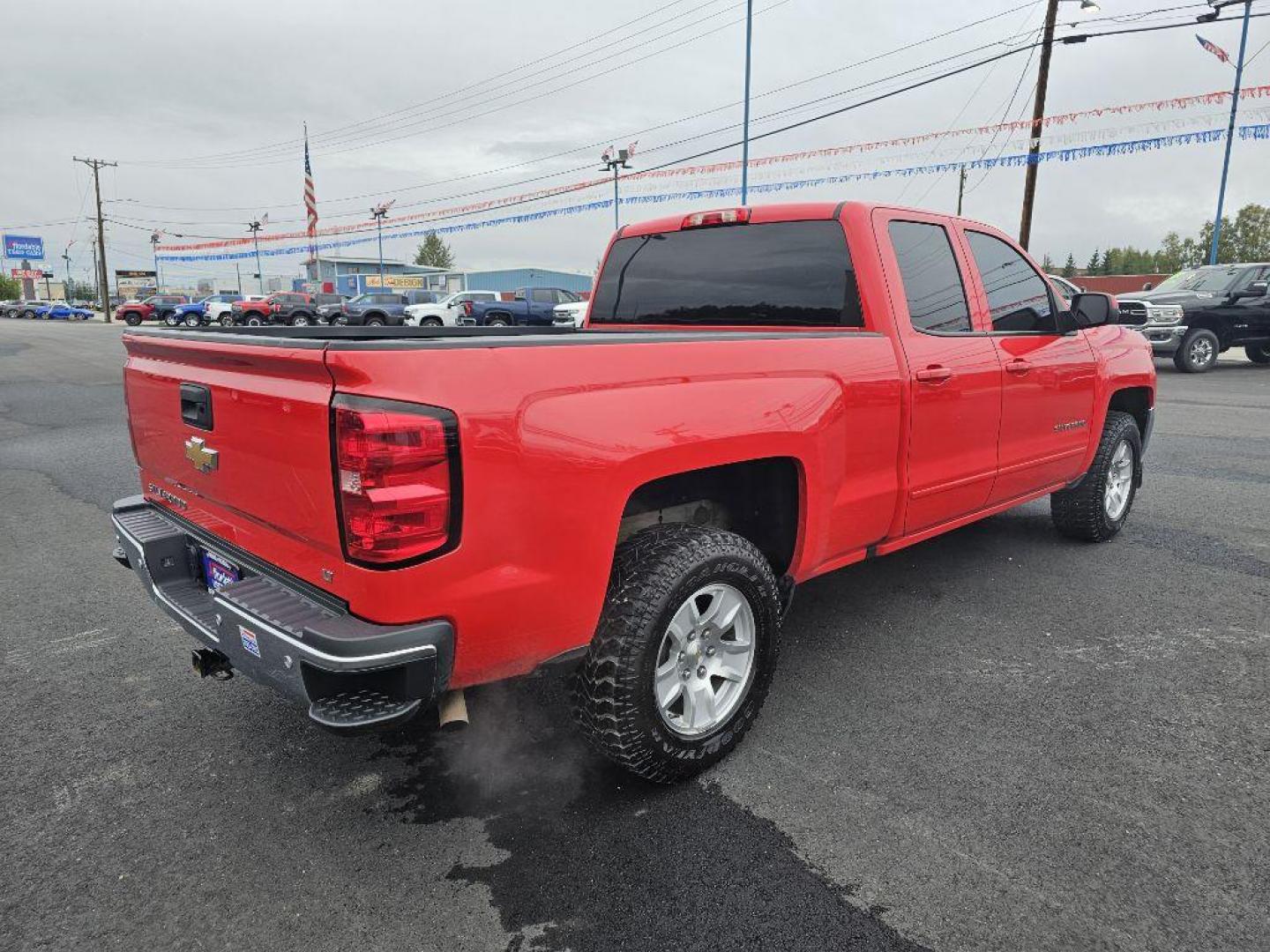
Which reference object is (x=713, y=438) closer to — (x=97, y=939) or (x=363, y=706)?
(x=363, y=706)

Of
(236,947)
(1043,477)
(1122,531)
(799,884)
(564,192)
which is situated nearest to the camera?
(236,947)

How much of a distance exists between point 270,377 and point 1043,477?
3818mm

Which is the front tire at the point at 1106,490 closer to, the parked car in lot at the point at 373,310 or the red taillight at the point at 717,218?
the red taillight at the point at 717,218

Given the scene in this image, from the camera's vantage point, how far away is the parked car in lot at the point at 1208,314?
594 inches

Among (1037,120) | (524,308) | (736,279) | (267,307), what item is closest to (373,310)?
(267,307)

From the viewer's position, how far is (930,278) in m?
3.61

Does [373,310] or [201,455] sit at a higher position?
[373,310]

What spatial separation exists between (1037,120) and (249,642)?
23.3 meters

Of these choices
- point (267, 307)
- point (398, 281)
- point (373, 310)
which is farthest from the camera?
point (398, 281)

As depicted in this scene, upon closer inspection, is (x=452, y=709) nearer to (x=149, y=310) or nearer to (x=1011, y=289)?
(x=1011, y=289)

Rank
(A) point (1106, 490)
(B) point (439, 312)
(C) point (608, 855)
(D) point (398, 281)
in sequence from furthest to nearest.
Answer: (D) point (398, 281) < (B) point (439, 312) < (A) point (1106, 490) < (C) point (608, 855)

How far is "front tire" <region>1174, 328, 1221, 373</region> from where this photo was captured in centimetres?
1541

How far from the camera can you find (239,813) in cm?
252

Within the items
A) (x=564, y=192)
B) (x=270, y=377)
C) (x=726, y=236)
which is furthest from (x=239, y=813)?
(x=564, y=192)
